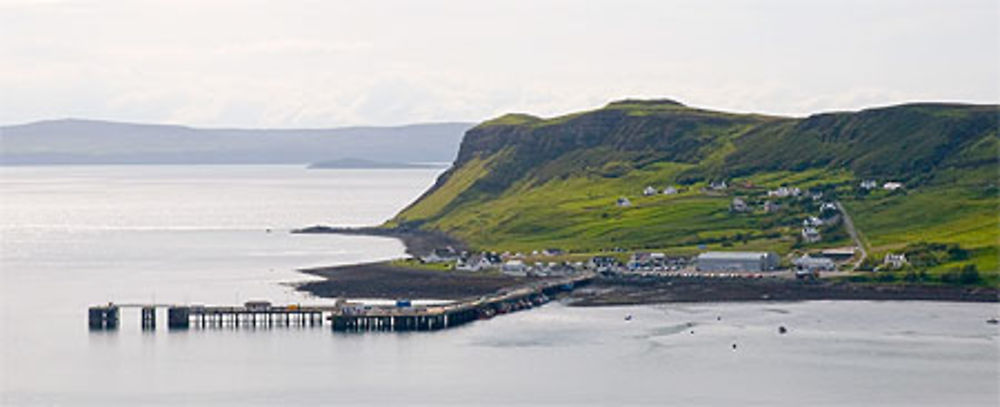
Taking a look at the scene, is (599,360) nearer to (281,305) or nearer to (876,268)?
(281,305)

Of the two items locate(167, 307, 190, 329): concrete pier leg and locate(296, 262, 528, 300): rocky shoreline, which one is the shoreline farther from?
locate(167, 307, 190, 329): concrete pier leg

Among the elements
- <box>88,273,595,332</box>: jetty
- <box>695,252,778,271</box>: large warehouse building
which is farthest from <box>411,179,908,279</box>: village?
<box>88,273,595,332</box>: jetty

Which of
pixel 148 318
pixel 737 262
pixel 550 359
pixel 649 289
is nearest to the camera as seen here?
pixel 550 359

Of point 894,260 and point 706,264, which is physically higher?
point 706,264

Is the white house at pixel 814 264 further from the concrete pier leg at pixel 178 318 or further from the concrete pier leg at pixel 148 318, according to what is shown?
the concrete pier leg at pixel 148 318

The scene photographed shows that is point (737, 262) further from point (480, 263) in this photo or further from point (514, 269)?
point (480, 263)

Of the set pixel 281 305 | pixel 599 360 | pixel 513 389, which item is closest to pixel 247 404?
pixel 513 389

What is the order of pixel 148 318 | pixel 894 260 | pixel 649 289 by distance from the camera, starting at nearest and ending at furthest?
pixel 148 318 < pixel 649 289 < pixel 894 260

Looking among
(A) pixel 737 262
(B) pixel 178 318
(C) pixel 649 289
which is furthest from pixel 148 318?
(A) pixel 737 262
